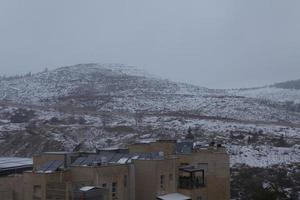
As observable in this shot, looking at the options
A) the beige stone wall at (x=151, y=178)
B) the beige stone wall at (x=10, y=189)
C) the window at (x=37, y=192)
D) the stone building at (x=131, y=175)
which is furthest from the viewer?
the beige stone wall at (x=151, y=178)

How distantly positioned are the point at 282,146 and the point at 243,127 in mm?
13271

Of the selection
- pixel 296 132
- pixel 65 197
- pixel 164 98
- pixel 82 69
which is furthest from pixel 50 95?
pixel 65 197

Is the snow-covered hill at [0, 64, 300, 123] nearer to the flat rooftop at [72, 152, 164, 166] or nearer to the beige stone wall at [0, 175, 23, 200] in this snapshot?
the flat rooftop at [72, 152, 164, 166]

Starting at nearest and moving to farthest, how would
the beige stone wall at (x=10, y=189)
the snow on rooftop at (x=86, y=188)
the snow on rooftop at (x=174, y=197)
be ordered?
the snow on rooftop at (x=86, y=188) < the snow on rooftop at (x=174, y=197) < the beige stone wall at (x=10, y=189)

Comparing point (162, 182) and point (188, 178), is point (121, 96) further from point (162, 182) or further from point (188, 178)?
point (162, 182)

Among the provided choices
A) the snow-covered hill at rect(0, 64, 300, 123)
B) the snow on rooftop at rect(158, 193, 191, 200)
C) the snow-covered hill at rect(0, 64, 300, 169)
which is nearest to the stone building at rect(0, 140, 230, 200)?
the snow on rooftop at rect(158, 193, 191, 200)

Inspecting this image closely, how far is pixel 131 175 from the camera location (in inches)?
1189

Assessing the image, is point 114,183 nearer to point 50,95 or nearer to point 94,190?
point 94,190

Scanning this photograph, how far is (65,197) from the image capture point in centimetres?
2623

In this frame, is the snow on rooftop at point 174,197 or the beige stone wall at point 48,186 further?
the snow on rooftop at point 174,197

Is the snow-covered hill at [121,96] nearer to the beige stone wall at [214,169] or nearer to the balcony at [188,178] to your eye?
the beige stone wall at [214,169]

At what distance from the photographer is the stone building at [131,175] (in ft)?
88.8

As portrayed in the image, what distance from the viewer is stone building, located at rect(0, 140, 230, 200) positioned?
2708 centimetres

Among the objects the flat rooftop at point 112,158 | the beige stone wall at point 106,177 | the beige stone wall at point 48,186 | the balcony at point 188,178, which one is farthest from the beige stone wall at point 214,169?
the beige stone wall at point 48,186
